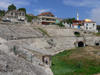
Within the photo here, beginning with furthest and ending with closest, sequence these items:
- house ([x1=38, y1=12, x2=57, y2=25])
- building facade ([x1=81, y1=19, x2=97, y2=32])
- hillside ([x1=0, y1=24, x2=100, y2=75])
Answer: house ([x1=38, y1=12, x2=57, y2=25])
building facade ([x1=81, y1=19, x2=97, y2=32])
hillside ([x1=0, y1=24, x2=100, y2=75])

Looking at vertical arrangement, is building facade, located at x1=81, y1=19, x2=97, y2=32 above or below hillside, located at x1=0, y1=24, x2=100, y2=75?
above

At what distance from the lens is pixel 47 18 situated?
70.0m

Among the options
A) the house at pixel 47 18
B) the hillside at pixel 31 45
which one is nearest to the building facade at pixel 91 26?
the hillside at pixel 31 45

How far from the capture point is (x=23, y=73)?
38.5 feet

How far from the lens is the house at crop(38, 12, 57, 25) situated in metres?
68.0

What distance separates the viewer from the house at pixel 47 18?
68.0 meters

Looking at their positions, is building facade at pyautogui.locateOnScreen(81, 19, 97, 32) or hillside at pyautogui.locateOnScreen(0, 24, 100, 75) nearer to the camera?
hillside at pyautogui.locateOnScreen(0, 24, 100, 75)

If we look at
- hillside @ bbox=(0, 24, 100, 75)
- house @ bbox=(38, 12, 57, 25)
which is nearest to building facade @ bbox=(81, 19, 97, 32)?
hillside @ bbox=(0, 24, 100, 75)

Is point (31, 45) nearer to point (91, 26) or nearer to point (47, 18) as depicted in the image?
point (91, 26)

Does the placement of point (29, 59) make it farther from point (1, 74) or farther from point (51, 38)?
point (51, 38)

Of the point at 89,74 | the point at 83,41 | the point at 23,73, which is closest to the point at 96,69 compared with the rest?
the point at 89,74

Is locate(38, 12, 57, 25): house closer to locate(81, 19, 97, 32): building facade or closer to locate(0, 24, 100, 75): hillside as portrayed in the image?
locate(0, 24, 100, 75): hillside

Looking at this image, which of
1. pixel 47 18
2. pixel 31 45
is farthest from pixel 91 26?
pixel 31 45

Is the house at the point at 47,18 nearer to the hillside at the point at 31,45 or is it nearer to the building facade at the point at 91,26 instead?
the hillside at the point at 31,45
